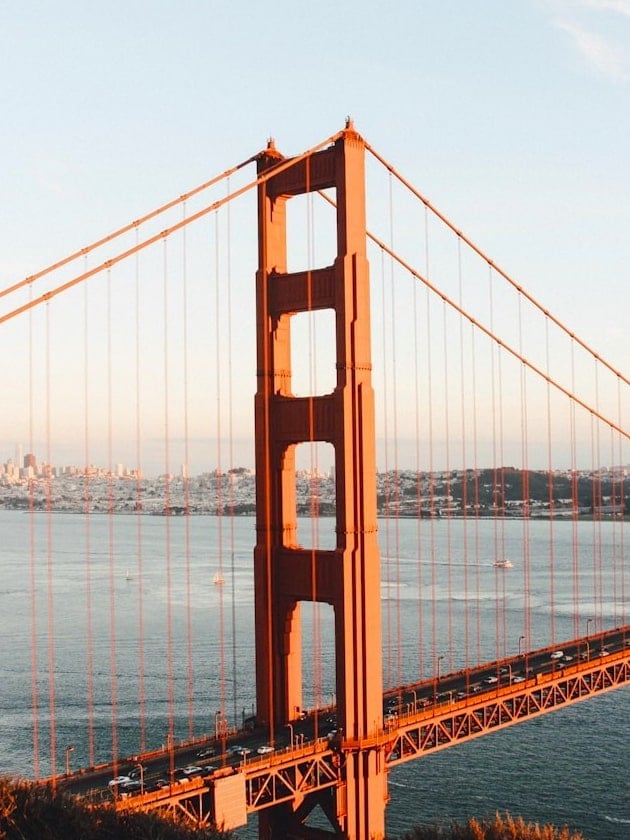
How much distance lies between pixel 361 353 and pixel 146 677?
1190 inches

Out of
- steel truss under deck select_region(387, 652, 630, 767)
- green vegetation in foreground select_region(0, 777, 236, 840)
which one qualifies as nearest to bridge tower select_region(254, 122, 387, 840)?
steel truss under deck select_region(387, 652, 630, 767)

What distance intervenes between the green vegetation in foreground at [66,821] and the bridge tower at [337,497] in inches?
316

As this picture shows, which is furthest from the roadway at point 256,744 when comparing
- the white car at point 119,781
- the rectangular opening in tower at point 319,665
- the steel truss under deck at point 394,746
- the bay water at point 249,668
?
the rectangular opening in tower at point 319,665

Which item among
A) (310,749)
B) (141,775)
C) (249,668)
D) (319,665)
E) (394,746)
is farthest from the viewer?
(249,668)

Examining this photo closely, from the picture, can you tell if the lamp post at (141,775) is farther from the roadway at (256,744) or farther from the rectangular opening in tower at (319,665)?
the rectangular opening in tower at (319,665)

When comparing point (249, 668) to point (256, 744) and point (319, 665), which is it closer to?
point (319, 665)

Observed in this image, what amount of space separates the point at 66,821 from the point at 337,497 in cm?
1034

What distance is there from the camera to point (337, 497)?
25.3 m

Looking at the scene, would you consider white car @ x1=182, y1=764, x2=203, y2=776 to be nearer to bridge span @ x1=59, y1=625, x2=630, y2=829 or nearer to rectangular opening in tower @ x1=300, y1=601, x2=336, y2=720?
bridge span @ x1=59, y1=625, x2=630, y2=829

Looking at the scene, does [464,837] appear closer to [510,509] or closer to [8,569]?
[8,569]

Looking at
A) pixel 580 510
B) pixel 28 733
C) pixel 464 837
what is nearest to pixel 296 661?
pixel 464 837

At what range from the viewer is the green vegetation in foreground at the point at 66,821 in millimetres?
16297

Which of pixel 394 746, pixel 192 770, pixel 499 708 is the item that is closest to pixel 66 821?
pixel 192 770

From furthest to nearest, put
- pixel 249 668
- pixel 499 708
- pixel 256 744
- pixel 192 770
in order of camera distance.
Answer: pixel 249 668, pixel 499 708, pixel 256 744, pixel 192 770
